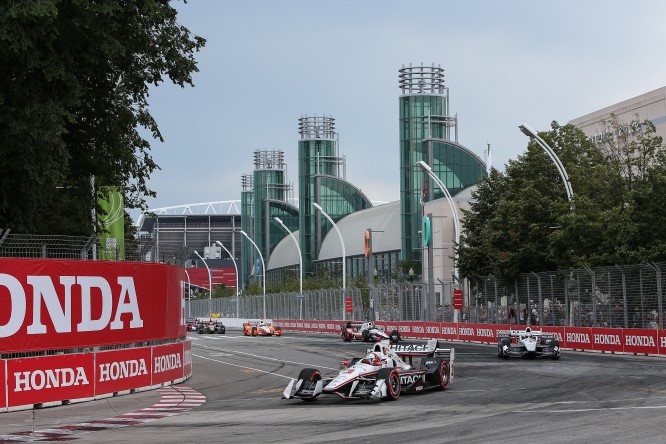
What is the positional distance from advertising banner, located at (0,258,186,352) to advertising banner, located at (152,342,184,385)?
0.35 metres

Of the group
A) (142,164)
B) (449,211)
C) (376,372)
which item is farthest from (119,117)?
(449,211)

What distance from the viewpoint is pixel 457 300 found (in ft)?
184

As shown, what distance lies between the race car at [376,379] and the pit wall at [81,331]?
4.20m

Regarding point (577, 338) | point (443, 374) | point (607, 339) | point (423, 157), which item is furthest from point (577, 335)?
point (423, 157)

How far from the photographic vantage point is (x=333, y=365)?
34.5 m

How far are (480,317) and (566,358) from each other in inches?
838

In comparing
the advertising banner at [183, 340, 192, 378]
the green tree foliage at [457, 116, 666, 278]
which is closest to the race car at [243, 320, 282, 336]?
the green tree foliage at [457, 116, 666, 278]

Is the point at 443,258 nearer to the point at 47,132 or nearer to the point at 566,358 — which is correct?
Answer: the point at 566,358

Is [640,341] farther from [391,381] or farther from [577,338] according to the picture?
[391,381]

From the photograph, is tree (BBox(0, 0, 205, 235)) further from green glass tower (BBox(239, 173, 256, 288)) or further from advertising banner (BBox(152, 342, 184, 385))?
green glass tower (BBox(239, 173, 256, 288))

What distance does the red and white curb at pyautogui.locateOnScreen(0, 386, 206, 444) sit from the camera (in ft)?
53.9

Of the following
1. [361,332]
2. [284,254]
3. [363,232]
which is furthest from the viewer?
[284,254]

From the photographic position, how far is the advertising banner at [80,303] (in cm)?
2123

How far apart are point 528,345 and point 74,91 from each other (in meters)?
17.7
